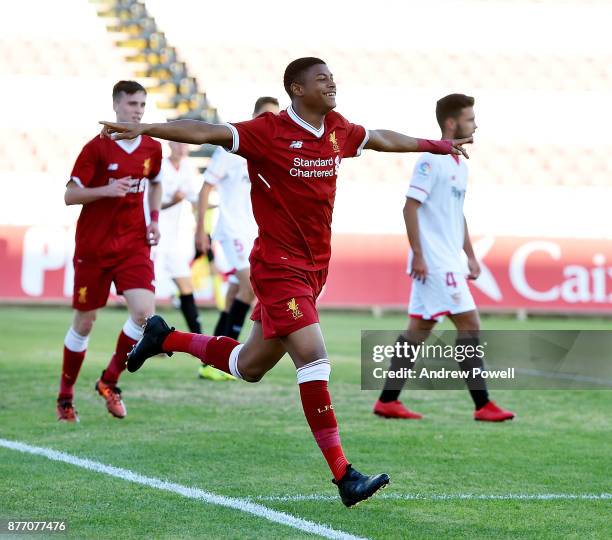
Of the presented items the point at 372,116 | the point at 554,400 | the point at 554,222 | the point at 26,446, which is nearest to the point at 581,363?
the point at 554,400

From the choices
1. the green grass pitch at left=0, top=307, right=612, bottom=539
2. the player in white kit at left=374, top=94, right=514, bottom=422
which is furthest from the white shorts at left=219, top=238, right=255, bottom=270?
the player in white kit at left=374, top=94, right=514, bottom=422

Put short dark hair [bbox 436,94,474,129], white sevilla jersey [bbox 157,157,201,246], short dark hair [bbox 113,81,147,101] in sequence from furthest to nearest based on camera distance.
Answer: white sevilla jersey [bbox 157,157,201,246], short dark hair [bbox 436,94,474,129], short dark hair [bbox 113,81,147,101]

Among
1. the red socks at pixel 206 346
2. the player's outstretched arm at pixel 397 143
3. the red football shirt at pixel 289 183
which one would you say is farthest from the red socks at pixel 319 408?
the player's outstretched arm at pixel 397 143

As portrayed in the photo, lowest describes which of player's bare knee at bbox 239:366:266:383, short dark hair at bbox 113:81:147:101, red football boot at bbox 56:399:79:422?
red football boot at bbox 56:399:79:422

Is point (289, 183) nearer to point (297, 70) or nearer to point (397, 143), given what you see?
point (297, 70)

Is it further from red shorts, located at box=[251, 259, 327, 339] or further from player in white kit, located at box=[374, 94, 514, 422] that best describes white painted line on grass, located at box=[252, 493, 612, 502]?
player in white kit, located at box=[374, 94, 514, 422]

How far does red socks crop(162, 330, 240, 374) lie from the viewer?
5773 mm

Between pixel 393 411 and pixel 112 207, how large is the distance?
233 cm

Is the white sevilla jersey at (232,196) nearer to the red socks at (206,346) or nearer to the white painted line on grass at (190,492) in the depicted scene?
the white painted line on grass at (190,492)

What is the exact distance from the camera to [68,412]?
296 inches

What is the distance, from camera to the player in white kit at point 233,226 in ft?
33.2

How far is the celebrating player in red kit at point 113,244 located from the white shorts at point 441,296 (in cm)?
181

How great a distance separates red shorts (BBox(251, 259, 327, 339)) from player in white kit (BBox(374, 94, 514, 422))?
101 inches

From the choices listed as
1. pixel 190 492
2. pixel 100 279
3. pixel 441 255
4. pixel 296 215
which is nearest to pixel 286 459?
pixel 190 492
